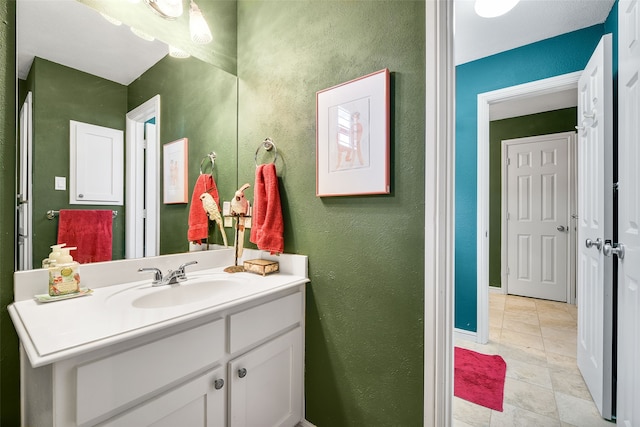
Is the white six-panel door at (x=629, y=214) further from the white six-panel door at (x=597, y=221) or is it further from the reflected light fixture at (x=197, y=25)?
the reflected light fixture at (x=197, y=25)

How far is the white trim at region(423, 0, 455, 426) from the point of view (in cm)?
110

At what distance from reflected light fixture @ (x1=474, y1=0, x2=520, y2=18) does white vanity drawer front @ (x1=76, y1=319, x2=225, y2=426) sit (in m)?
2.25

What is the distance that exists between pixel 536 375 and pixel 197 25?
297 cm

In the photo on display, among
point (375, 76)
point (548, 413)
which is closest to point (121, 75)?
point (375, 76)

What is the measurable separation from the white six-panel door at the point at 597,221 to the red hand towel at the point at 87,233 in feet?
7.80

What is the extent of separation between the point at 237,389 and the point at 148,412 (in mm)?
319

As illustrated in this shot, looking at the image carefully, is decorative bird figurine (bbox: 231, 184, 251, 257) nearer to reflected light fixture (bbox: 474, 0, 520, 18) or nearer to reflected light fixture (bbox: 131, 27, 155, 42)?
reflected light fixture (bbox: 131, 27, 155, 42)

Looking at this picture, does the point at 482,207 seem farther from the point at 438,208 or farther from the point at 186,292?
the point at 186,292

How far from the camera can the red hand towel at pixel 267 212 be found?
1484 mm

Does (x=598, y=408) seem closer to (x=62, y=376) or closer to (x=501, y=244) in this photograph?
(x=62, y=376)

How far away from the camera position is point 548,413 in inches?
64.8

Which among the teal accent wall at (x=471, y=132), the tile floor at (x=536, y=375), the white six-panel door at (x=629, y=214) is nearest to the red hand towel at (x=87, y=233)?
the tile floor at (x=536, y=375)

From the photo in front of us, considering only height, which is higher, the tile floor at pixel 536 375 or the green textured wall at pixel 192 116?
→ the green textured wall at pixel 192 116

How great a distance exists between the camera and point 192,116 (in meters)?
1.61
